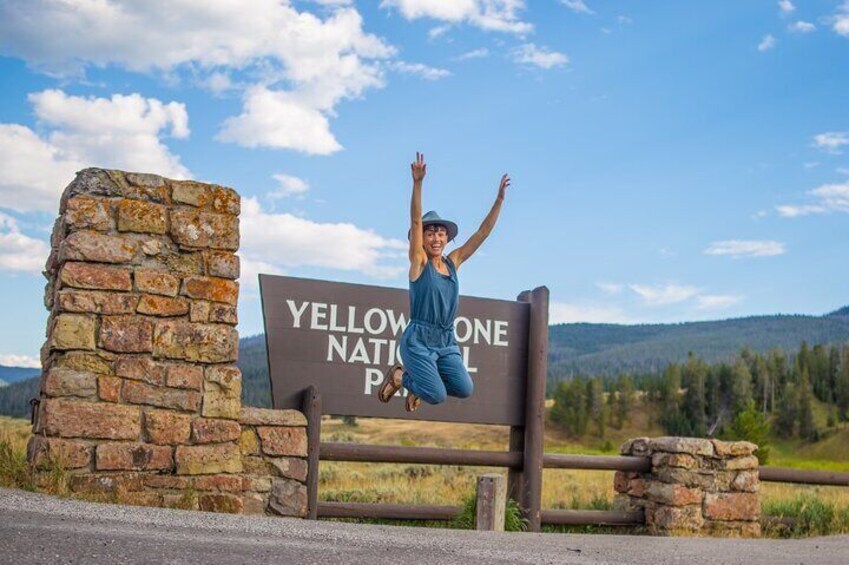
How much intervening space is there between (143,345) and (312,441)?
2198mm

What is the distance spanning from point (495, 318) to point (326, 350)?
2.20 meters

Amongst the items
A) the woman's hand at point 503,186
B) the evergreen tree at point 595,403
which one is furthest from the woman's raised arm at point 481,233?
the evergreen tree at point 595,403

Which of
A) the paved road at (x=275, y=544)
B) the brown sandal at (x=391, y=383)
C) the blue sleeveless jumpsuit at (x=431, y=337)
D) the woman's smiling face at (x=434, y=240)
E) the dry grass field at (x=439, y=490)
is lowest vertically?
the dry grass field at (x=439, y=490)

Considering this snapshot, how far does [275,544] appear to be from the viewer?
6496 millimetres

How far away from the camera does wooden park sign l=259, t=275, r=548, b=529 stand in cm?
1062

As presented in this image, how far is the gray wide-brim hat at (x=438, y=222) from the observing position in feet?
22.8

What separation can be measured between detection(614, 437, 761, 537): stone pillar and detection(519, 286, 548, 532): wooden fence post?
1.86m

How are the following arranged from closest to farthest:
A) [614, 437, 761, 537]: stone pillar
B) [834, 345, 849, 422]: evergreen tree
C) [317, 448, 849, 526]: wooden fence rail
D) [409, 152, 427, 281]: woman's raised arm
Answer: [409, 152, 427, 281]: woman's raised arm
[317, 448, 849, 526]: wooden fence rail
[614, 437, 761, 537]: stone pillar
[834, 345, 849, 422]: evergreen tree

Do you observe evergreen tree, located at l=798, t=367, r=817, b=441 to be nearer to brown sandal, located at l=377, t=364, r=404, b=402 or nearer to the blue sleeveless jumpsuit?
brown sandal, located at l=377, t=364, r=404, b=402

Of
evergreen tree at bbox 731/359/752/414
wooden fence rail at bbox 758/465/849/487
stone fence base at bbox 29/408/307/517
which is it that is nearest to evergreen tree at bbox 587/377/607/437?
evergreen tree at bbox 731/359/752/414

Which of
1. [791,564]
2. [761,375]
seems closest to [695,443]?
[791,564]

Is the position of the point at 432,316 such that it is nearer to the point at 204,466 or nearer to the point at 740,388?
the point at 204,466

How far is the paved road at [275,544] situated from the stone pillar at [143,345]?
88cm

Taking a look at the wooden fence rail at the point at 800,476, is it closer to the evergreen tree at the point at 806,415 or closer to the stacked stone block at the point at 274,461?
the stacked stone block at the point at 274,461
